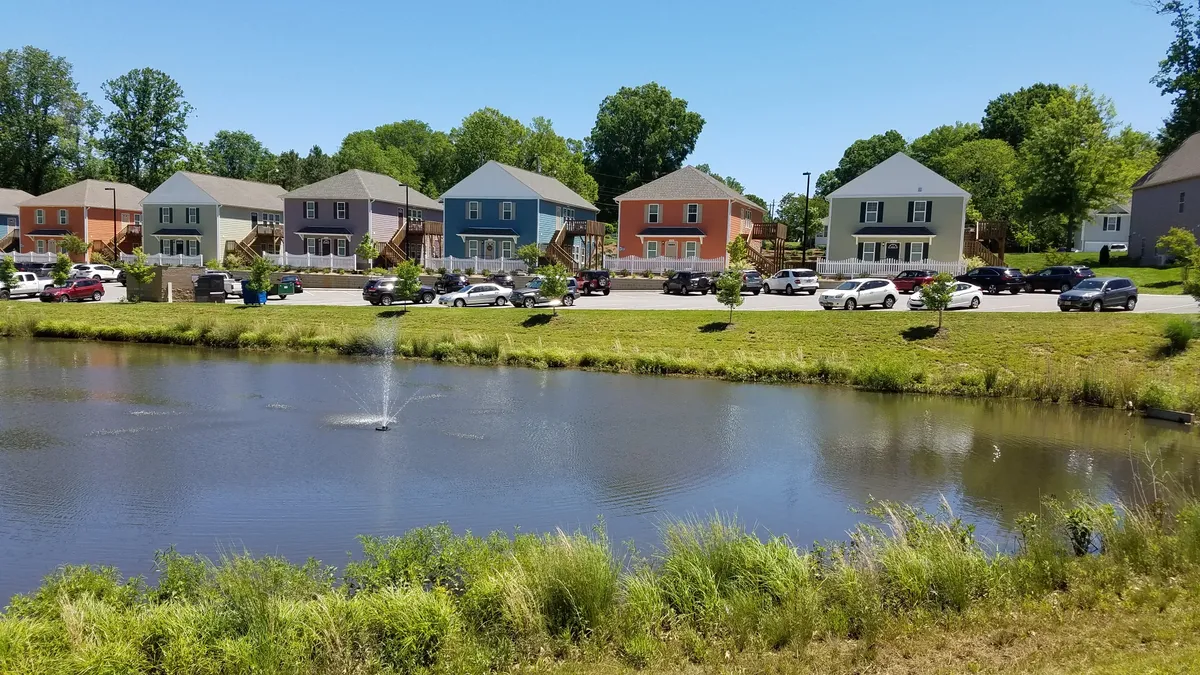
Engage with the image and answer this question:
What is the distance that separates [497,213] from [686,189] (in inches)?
624

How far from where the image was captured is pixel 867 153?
356 ft

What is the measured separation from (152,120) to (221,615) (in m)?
113

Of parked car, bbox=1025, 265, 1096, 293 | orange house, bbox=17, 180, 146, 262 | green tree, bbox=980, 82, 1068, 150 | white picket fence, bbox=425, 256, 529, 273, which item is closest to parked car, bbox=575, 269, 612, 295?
white picket fence, bbox=425, 256, 529, 273

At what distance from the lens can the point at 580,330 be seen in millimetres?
38719

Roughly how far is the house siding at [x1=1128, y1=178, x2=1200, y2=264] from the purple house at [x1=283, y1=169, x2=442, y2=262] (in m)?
55.1

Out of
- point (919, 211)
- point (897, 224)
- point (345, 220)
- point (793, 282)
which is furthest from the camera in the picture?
point (345, 220)

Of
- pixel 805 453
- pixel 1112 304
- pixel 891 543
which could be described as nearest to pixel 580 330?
pixel 805 453

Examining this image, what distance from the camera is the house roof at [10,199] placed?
87.8 metres

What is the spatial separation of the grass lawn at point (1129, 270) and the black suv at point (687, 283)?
960 inches

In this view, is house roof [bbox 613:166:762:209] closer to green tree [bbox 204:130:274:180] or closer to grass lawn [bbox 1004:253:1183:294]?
grass lawn [bbox 1004:253:1183:294]

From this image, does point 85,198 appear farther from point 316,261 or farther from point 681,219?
point 681,219

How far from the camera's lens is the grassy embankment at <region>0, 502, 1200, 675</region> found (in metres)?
7.71

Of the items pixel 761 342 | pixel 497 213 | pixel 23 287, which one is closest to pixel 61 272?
pixel 23 287

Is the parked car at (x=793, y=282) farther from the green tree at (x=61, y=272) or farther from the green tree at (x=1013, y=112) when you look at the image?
the green tree at (x=1013, y=112)
